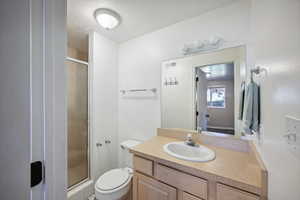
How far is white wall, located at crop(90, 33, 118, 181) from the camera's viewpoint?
6.18ft

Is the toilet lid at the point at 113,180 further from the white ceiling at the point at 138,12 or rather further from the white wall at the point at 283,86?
the white ceiling at the point at 138,12

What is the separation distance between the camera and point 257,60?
3.14 feet

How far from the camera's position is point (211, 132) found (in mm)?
1459

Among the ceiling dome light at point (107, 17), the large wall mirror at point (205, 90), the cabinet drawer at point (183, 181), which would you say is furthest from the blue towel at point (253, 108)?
the ceiling dome light at point (107, 17)

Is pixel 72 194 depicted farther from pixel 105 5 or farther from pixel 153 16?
pixel 153 16

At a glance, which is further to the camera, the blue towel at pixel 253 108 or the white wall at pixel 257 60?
the blue towel at pixel 253 108

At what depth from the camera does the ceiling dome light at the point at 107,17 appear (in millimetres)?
1450

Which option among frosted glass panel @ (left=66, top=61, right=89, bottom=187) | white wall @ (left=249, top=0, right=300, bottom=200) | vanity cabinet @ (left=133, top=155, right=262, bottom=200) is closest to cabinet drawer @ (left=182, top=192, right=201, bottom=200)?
vanity cabinet @ (left=133, top=155, right=262, bottom=200)

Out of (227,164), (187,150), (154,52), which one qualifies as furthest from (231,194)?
(154,52)

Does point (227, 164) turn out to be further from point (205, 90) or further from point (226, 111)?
point (205, 90)

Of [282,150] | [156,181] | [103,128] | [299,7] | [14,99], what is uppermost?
[299,7]

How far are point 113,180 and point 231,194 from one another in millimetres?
1252

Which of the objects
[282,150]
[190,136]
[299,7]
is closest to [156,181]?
[190,136]

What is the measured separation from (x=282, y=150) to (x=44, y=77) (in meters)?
0.98
